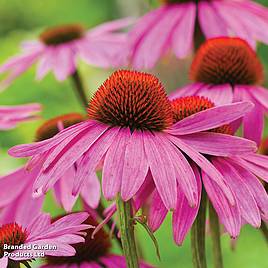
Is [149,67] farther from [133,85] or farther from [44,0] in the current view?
[44,0]

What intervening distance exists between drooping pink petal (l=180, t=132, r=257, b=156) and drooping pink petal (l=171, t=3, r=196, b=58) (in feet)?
1.03

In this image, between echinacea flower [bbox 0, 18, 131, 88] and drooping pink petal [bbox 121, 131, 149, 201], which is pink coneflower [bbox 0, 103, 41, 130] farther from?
drooping pink petal [bbox 121, 131, 149, 201]

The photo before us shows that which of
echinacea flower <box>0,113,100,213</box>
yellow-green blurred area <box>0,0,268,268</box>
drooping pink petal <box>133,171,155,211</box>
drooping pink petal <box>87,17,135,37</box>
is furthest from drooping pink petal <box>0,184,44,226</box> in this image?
drooping pink petal <box>87,17,135,37</box>

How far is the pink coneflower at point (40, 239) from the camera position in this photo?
0.49 m

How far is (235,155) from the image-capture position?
550mm

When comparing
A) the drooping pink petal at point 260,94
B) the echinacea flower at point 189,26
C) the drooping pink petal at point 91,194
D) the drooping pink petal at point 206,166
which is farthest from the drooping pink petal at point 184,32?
the drooping pink petal at point 206,166

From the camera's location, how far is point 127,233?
51cm

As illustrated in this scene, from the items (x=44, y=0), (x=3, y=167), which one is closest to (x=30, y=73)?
(x=3, y=167)

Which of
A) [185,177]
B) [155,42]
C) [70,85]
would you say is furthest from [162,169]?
[70,85]

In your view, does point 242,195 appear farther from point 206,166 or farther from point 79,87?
point 79,87

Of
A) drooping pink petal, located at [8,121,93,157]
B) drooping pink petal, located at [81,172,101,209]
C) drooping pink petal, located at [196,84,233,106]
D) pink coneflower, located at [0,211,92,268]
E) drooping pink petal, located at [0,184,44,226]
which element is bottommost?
drooping pink petal, located at [0,184,44,226]

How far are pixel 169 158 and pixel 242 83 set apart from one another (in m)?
0.30

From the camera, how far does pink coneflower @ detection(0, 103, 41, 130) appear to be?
2.60 ft

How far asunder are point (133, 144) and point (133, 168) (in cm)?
3
